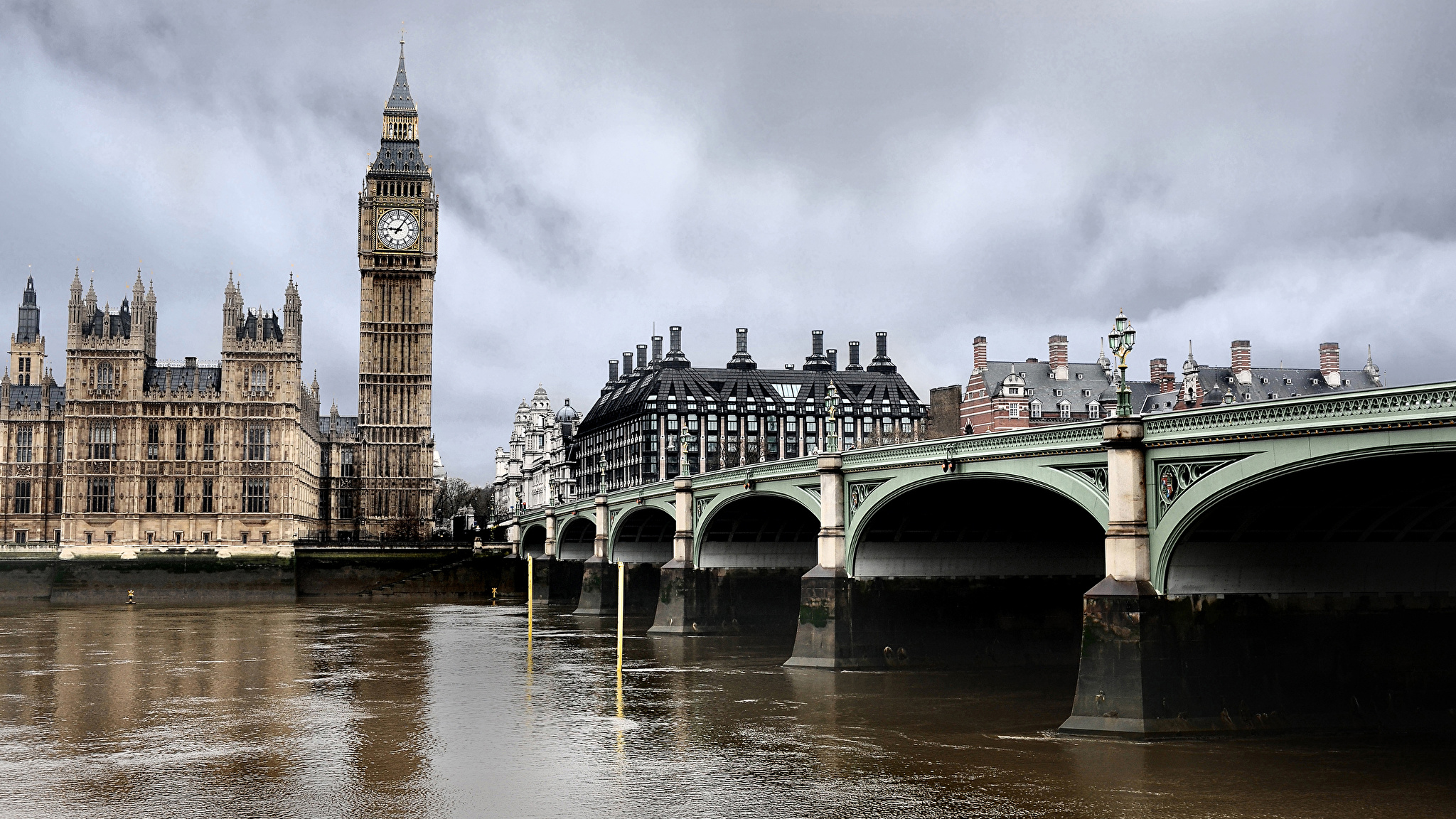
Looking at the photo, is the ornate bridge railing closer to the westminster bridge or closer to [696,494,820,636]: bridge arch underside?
the westminster bridge

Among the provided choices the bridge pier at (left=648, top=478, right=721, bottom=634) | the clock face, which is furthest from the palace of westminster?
the bridge pier at (left=648, top=478, right=721, bottom=634)

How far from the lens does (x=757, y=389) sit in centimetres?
17550

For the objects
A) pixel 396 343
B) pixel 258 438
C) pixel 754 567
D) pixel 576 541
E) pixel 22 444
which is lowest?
pixel 754 567

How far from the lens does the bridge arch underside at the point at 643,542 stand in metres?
81.0

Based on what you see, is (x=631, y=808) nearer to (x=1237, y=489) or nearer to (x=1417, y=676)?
(x=1237, y=489)

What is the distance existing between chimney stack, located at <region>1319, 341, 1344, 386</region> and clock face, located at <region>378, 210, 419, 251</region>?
3785 inches

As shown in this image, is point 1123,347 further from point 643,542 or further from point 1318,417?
point 643,542

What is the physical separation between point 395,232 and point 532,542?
1867 inches

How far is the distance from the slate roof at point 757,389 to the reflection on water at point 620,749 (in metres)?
119

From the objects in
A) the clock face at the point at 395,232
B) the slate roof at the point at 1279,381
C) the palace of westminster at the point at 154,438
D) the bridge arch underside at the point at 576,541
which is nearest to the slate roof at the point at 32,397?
the palace of westminster at the point at 154,438

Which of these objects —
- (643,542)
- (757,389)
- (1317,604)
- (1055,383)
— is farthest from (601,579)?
(757,389)

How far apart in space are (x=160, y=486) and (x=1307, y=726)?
358 ft

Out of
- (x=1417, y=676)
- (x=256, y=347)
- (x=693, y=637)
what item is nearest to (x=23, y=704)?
(x=693, y=637)

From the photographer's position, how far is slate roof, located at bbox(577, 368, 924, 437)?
170 meters
